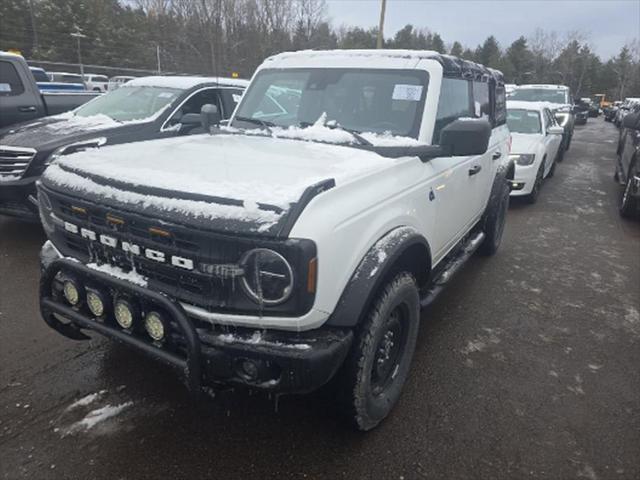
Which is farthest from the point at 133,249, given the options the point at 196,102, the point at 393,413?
the point at 196,102

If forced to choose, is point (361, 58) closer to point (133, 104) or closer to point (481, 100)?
point (481, 100)

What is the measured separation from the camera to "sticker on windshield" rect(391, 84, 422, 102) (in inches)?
128

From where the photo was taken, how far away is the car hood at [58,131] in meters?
5.21

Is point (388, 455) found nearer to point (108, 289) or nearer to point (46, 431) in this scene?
point (108, 289)

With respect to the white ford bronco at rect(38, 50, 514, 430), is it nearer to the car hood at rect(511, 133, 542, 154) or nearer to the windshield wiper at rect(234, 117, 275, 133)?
the windshield wiper at rect(234, 117, 275, 133)

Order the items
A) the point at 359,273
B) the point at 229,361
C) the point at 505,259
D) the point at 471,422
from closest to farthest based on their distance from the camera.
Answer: the point at 229,361 → the point at 359,273 → the point at 471,422 → the point at 505,259

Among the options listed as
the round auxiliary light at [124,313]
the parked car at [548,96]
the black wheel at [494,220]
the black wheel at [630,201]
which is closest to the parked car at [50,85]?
the black wheel at [494,220]

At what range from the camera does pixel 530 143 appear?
836cm

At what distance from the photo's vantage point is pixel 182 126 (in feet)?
20.4

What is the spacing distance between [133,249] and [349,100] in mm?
1932

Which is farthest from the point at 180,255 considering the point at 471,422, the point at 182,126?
the point at 182,126

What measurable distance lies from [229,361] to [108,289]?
73 centimetres

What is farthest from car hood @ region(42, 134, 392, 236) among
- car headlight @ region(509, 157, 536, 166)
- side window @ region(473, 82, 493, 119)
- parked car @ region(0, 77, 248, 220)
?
car headlight @ region(509, 157, 536, 166)

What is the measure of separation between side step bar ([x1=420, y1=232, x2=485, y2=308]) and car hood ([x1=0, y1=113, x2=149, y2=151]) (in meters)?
4.28
